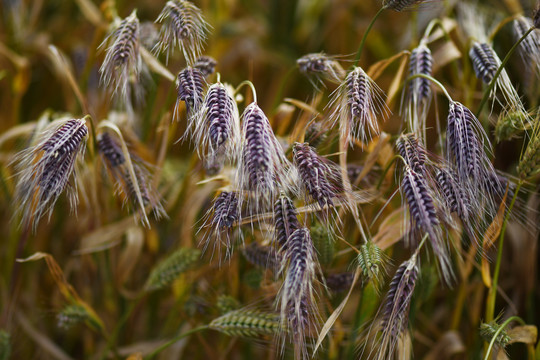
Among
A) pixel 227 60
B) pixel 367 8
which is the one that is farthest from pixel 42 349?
pixel 367 8

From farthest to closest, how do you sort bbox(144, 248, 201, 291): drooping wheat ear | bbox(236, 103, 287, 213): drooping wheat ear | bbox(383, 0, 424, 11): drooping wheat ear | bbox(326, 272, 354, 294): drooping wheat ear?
bbox(144, 248, 201, 291): drooping wheat ear, bbox(326, 272, 354, 294): drooping wheat ear, bbox(383, 0, 424, 11): drooping wheat ear, bbox(236, 103, 287, 213): drooping wheat ear

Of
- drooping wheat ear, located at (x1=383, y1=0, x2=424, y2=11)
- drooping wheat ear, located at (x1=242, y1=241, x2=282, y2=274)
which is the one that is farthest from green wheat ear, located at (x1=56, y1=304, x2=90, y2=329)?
drooping wheat ear, located at (x1=383, y1=0, x2=424, y2=11)

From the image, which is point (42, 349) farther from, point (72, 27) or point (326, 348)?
point (72, 27)

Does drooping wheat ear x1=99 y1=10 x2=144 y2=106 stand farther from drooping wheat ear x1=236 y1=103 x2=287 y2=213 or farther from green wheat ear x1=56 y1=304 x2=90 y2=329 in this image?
green wheat ear x1=56 y1=304 x2=90 y2=329

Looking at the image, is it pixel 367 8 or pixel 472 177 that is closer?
pixel 472 177

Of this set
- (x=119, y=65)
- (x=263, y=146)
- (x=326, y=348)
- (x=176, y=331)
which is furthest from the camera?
(x=176, y=331)

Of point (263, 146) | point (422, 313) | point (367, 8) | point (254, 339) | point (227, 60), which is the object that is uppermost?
point (367, 8)
